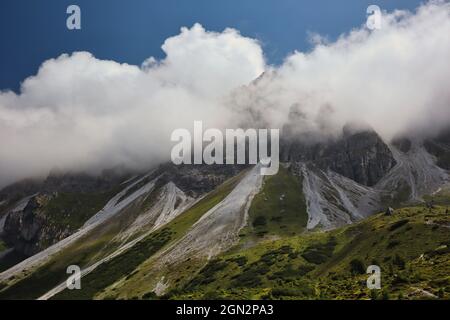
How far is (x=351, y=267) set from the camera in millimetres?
121125

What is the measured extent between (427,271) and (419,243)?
33691mm

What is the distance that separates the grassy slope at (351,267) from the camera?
8248 centimetres

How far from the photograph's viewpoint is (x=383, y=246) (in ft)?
427

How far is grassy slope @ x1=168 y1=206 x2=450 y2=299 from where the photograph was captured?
82.5 meters

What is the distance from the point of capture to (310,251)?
607 feet

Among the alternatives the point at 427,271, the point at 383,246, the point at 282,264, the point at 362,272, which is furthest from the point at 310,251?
the point at 427,271
